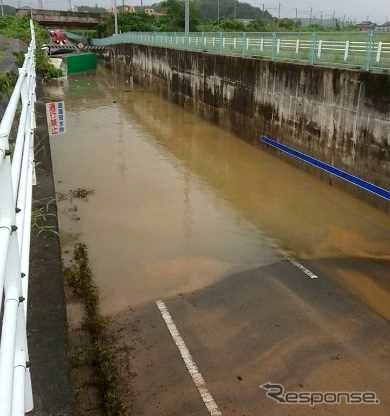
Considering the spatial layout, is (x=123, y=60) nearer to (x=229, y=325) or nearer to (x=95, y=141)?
(x=95, y=141)

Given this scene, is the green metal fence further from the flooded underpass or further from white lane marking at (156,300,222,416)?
white lane marking at (156,300,222,416)

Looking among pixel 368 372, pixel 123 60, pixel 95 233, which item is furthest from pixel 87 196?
pixel 123 60

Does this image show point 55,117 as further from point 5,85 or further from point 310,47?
point 310,47

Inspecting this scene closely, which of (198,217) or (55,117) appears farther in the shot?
(198,217)

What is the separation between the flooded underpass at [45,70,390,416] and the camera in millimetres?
5395

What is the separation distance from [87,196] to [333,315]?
7131 millimetres

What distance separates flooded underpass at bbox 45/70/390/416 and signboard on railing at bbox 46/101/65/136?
209 cm

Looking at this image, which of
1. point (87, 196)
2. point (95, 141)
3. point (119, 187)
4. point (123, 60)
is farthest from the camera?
point (123, 60)

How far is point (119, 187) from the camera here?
490 inches

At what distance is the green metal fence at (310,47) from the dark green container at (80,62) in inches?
1008

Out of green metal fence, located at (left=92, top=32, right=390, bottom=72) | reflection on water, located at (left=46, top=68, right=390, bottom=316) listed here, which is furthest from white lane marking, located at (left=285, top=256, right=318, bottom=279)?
green metal fence, located at (left=92, top=32, right=390, bottom=72)

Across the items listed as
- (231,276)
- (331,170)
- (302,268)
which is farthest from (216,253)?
(331,170)

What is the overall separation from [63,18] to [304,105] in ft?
189

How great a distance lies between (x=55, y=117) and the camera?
879 cm
